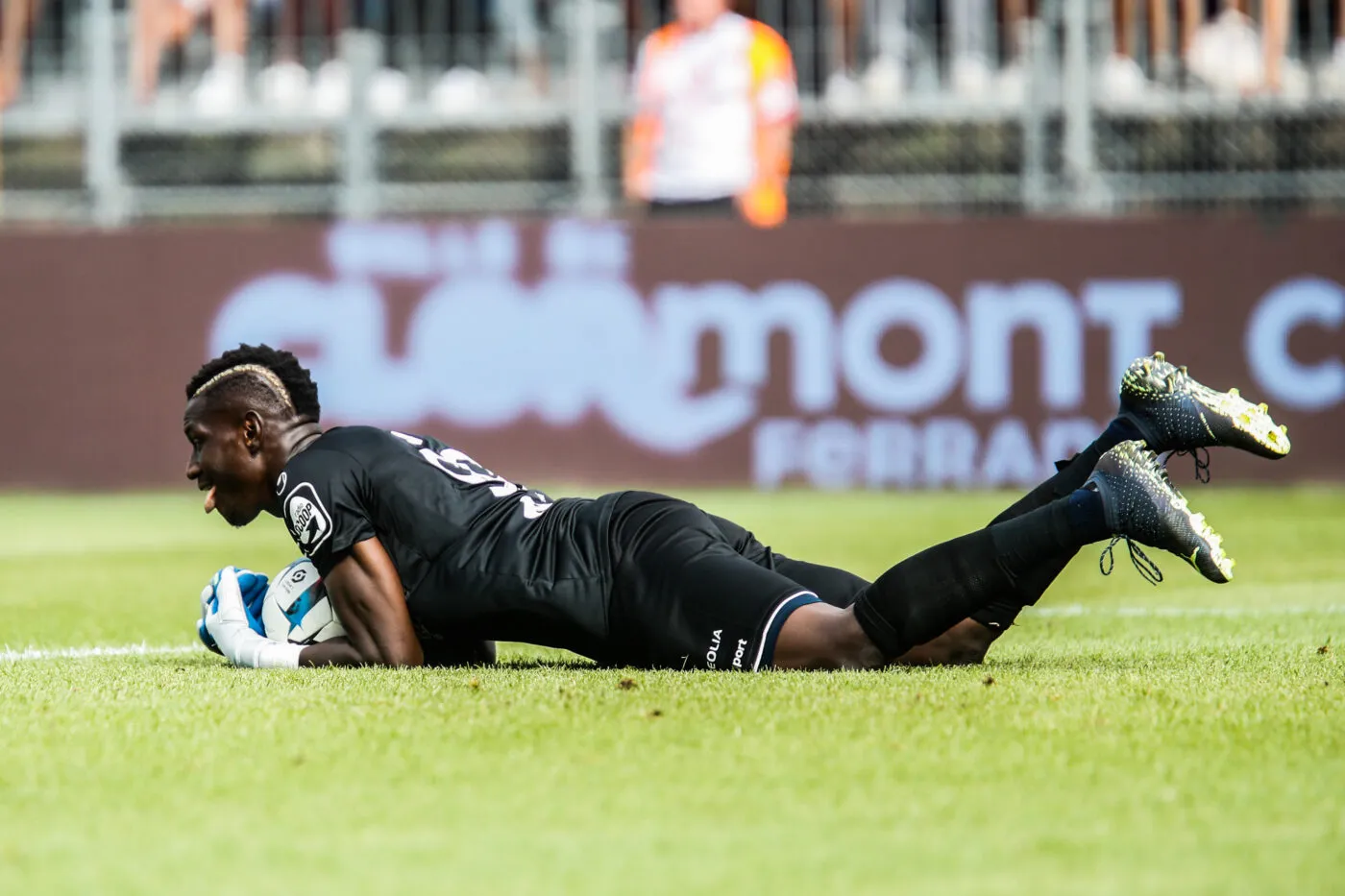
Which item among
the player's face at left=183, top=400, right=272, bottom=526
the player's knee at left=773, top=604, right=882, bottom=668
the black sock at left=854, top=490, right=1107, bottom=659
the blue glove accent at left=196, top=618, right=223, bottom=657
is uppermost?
the player's face at left=183, top=400, right=272, bottom=526

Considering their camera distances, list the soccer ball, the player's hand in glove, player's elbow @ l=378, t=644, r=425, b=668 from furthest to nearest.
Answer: the player's hand in glove < the soccer ball < player's elbow @ l=378, t=644, r=425, b=668

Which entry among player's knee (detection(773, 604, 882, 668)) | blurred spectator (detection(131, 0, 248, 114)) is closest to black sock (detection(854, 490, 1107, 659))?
player's knee (detection(773, 604, 882, 668))

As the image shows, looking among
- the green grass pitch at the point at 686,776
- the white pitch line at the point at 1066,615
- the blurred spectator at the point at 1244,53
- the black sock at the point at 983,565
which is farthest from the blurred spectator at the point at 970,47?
the black sock at the point at 983,565

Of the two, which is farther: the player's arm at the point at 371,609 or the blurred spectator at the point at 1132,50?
the blurred spectator at the point at 1132,50

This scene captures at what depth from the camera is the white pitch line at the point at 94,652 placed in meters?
6.15

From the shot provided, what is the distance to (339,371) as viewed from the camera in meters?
14.3

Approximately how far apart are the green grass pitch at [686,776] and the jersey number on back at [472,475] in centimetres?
49

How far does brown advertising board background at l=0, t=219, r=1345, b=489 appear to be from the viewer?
13.9 meters

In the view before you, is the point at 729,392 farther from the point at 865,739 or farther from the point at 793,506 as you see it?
the point at 865,739

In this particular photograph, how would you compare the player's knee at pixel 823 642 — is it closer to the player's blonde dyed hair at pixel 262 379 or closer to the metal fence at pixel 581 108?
the player's blonde dyed hair at pixel 262 379

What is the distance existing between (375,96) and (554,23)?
5.19 ft

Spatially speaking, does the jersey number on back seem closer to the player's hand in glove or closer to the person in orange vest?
the player's hand in glove

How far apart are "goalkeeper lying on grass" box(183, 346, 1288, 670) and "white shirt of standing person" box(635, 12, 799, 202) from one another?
9047 millimetres

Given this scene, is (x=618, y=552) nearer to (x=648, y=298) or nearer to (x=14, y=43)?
(x=648, y=298)
